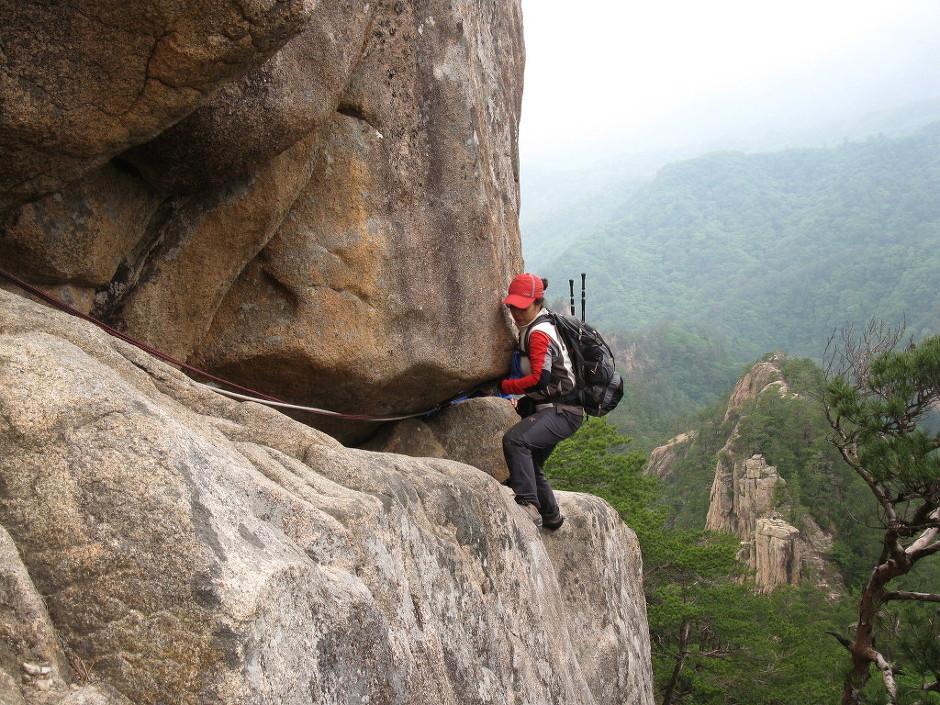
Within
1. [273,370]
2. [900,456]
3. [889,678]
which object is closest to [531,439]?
[273,370]

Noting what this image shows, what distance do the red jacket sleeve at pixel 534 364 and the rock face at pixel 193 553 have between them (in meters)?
1.97

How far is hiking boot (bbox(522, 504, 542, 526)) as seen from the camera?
6691 millimetres

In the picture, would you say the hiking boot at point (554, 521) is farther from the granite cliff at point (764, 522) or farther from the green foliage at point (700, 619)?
the granite cliff at point (764, 522)

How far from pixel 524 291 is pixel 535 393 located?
2.68 feet

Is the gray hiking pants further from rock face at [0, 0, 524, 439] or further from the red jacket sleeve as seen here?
rock face at [0, 0, 524, 439]

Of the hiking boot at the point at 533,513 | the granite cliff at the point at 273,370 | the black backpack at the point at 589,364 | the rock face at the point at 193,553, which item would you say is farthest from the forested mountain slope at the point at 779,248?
the rock face at the point at 193,553

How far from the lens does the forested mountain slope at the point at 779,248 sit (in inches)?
4370

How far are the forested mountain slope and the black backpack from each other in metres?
94.9

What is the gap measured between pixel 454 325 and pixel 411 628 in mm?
3297

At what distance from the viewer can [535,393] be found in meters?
6.53

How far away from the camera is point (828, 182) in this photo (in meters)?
174

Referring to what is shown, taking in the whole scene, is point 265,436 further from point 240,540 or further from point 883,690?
point 883,690

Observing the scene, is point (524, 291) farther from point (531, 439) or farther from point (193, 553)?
point (193, 553)

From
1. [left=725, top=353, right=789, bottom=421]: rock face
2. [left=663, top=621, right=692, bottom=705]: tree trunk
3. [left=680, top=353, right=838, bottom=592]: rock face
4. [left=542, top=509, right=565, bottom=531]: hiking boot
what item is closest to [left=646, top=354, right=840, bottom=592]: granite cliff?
[left=680, top=353, right=838, bottom=592]: rock face
